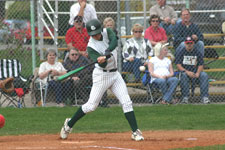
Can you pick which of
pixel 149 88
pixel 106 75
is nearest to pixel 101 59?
pixel 106 75

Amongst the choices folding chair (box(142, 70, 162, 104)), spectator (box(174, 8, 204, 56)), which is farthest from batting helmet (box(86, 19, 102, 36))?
spectator (box(174, 8, 204, 56))

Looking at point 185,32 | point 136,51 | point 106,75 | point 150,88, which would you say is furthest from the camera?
point 185,32

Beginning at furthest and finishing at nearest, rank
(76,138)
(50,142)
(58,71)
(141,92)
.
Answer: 1. (141,92)
2. (58,71)
3. (76,138)
4. (50,142)

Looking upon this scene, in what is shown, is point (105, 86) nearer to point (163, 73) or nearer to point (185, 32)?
point (163, 73)

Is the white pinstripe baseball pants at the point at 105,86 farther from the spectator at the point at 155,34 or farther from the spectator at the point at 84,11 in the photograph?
the spectator at the point at 155,34

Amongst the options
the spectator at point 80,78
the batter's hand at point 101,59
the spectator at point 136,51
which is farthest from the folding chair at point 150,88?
the batter's hand at point 101,59

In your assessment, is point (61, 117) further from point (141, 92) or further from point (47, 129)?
point (141, 92)

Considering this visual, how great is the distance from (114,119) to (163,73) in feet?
6.50

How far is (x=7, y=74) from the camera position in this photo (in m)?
12.9

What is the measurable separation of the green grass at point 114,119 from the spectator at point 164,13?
7.67 ft

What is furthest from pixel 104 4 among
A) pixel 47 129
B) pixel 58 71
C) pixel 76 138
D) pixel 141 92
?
pixel 76 138

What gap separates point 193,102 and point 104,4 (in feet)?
17.4

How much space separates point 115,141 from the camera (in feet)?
27.5

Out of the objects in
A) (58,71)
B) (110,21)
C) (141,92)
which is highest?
(110,21)
